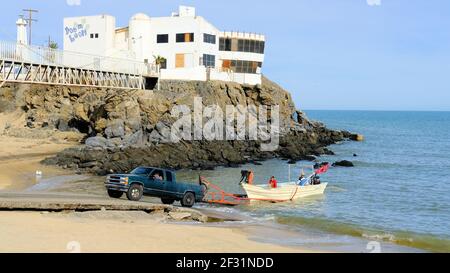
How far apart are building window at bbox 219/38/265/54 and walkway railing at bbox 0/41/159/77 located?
11.6 metres

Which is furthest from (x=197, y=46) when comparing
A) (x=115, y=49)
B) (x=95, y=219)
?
(x=95, y=219)

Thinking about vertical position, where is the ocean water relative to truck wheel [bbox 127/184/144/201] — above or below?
below

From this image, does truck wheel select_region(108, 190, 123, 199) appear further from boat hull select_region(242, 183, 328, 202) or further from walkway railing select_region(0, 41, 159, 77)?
walkway railing select_region(0, 41, 159, 77)

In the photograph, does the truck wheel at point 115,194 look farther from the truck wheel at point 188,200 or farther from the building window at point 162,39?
the building window at point 162,39

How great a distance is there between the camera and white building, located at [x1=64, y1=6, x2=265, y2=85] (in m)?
67.2

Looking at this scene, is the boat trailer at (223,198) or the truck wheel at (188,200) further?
the boat trailer at (223,198)

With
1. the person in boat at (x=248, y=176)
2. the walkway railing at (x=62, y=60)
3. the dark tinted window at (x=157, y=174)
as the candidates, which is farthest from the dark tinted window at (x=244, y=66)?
the dark tinted window at (x=157, y=174)

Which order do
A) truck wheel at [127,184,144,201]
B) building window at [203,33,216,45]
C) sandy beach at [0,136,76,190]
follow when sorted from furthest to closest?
building window at [203,33,216,45] < sandy beach at [0,136,76,190] < truck wheel at [127,184,144,201]

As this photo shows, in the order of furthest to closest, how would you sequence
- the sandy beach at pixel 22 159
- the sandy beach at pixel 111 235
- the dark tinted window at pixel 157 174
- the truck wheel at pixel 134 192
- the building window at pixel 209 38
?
1. the building window at pixel 209 38
2. the sandy beach at pixel 22 159
3. the dark tinted window at pixel 157 174
4. the truck wheel at pixel 134 192
5. the sandy beach at pixel 111 235

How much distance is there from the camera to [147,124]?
54.5m

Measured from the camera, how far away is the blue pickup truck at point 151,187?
2766 centimetres

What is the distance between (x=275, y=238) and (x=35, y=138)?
46.3 metres

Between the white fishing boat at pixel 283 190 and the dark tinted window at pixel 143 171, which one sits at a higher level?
the dark tinted window at pixel 143 171

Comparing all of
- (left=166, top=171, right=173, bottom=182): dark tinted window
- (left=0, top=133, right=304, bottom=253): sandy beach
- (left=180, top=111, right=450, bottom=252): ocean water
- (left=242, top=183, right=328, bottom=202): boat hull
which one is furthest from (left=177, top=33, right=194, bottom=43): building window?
(left=0, top=133, right=304, bottom=253): sandy beach
